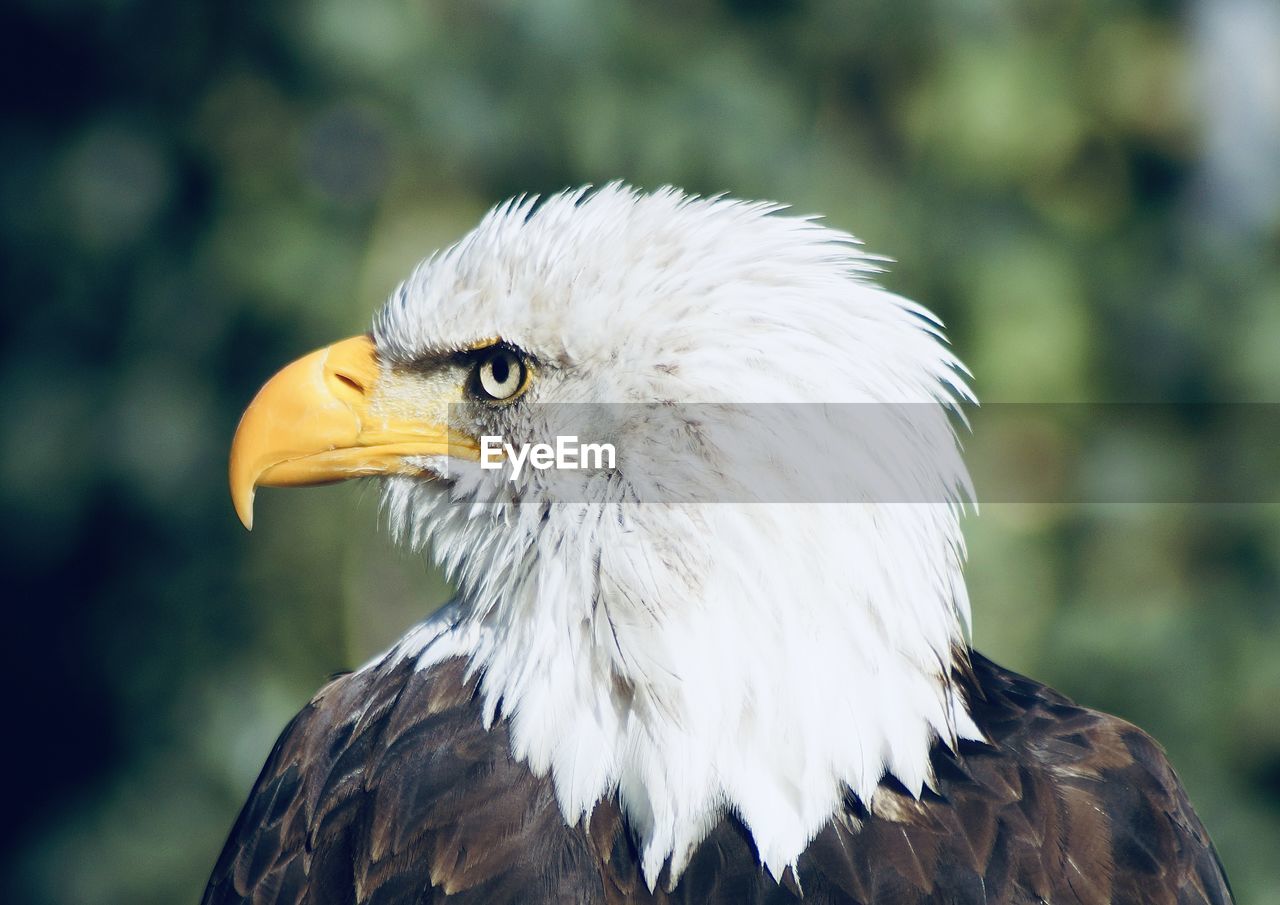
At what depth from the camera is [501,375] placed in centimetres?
181

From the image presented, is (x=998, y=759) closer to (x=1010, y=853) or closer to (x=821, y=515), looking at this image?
(x=1010, y=853)

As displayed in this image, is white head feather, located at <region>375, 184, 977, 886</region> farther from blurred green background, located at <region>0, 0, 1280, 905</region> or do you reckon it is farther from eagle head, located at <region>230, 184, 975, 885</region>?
blurred green background, located at <region>0, 0, 1280, 905</region>

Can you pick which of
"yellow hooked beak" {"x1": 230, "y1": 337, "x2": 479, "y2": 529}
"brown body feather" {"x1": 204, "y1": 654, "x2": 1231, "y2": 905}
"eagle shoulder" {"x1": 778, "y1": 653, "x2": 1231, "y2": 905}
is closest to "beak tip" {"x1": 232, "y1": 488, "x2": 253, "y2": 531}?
"yellow hooked beak" {"x1": 230, "y1": 337, "x2": 479, "y2": 529}

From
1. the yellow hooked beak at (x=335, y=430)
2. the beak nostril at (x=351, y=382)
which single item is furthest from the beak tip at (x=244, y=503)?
the beak nostril at (x=351, y=382)

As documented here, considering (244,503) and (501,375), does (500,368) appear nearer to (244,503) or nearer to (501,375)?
(501,375)

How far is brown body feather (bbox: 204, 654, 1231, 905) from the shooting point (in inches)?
61.1

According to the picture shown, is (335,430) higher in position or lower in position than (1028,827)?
higher

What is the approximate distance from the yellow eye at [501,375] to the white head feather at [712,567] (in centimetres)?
3
